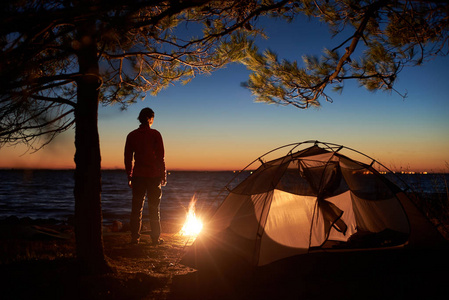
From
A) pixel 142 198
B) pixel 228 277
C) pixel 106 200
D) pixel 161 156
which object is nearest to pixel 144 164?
pixel 161 156

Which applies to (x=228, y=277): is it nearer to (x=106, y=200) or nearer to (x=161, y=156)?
(x=161, y=156)

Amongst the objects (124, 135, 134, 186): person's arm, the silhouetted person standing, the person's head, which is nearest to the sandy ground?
the silhouetted person standing

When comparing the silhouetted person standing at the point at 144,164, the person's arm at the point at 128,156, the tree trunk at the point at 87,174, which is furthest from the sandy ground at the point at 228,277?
the person's arm at the point at 128,156

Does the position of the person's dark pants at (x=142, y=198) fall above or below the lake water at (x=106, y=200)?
above

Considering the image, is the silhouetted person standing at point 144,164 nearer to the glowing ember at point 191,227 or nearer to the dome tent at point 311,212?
the dome tent at point 311,212

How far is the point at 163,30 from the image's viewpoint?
423cm

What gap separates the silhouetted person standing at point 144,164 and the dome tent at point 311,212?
101 cm

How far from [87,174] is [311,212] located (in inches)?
126

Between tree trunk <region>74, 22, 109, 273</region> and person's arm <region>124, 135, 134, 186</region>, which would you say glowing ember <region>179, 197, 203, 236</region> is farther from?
tree trunk <region>74, 22, 109, 273</region>

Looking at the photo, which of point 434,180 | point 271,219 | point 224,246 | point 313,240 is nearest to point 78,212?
point 224,246

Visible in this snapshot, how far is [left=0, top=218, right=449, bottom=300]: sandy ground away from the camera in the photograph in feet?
10.2

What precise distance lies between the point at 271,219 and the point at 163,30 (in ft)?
9.91

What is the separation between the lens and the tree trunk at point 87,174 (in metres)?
3.47

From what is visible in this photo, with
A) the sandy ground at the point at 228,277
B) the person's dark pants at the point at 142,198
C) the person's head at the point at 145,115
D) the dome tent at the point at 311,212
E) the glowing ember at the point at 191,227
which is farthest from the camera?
the glowing ember at the point at 191,227
